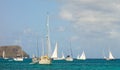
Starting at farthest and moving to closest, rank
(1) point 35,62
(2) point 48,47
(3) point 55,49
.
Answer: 1. (3) point 55,49
2. (1) point 35,62
3. (2) point 48,47

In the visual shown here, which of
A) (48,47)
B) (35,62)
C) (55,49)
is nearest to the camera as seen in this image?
(48,47)

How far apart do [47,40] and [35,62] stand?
25251 mm

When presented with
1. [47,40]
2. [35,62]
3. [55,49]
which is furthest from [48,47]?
[55,49]

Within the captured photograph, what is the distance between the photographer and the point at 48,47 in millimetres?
123938

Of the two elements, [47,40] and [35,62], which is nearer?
[47,40]

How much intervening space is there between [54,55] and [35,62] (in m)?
23.5

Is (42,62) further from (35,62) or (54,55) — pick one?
(54,55)

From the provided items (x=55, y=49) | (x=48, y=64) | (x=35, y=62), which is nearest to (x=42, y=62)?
(x=48, y=64)

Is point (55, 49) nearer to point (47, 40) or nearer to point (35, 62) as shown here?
point (35, 62)

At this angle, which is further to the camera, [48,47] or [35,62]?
[35,62]

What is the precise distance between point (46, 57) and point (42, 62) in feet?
7.56

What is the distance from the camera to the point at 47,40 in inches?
4978

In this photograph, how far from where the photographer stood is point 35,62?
14950 cm

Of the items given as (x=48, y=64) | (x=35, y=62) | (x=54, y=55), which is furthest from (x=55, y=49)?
(x=48, y=64)
